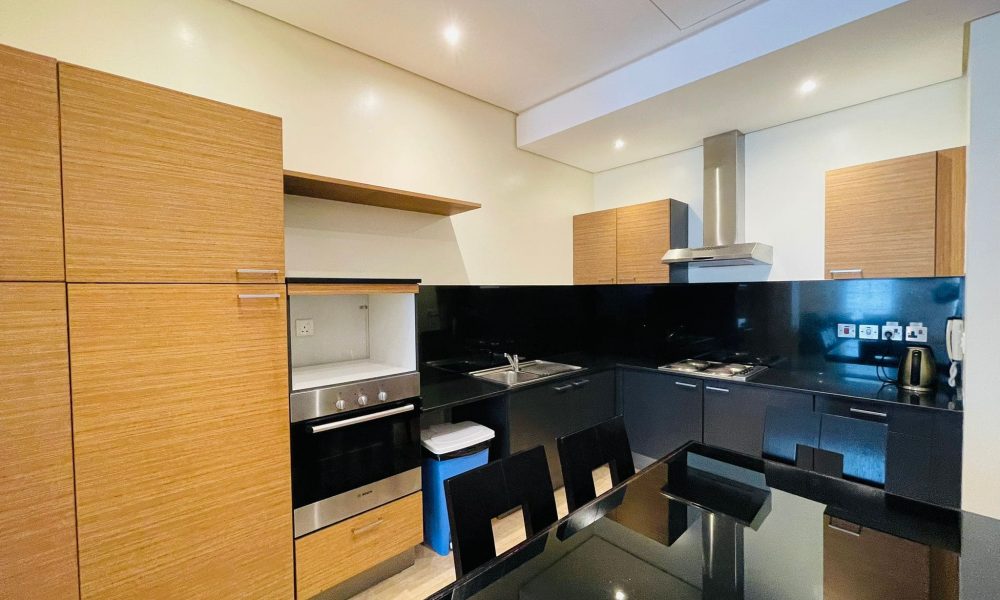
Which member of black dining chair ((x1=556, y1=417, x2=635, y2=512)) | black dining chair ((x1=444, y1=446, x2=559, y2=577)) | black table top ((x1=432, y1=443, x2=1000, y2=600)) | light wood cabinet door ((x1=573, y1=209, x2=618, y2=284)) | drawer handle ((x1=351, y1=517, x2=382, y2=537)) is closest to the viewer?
black table top ((x1=432, y1=443, x2=1000, y2=600))

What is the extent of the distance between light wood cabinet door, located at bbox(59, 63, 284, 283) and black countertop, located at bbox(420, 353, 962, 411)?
→ 115 centimetres

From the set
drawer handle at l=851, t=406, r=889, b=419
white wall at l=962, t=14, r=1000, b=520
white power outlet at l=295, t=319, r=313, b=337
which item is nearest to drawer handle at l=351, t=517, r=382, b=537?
white power outlet at l=295, t=319, r=313, b=337

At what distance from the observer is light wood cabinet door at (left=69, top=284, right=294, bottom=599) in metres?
1.26

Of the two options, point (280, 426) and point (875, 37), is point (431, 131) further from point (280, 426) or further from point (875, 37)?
point (875, 37)

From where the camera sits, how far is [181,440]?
139 cm

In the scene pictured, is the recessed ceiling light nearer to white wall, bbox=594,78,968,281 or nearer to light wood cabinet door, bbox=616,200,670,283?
light wood cabinet door, bbox=616,200,670,283

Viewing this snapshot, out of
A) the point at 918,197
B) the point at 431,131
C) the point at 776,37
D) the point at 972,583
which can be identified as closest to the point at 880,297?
the point at 918,197

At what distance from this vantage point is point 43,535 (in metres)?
1.18

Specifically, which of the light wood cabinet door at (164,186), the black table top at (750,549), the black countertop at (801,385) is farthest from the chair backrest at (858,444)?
the light wood cabinet door at (164,186)

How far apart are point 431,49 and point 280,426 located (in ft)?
6.94

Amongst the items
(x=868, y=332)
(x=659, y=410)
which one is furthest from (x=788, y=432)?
(x=868, y=332)

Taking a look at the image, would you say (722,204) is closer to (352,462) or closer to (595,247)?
(595,247)

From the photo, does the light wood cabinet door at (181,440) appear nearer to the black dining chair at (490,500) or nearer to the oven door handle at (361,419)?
the oven door handle at (361,419)

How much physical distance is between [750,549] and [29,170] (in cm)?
235
